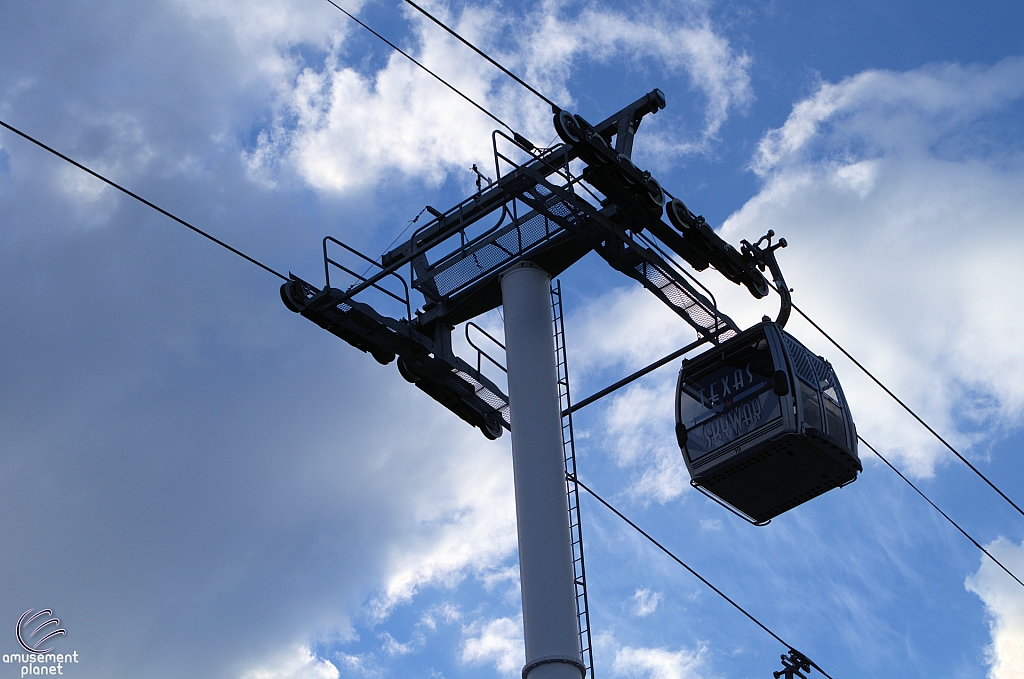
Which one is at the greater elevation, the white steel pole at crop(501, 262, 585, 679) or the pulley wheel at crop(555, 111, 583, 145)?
the pulley wheel at crop(555, 111, 583, 145)

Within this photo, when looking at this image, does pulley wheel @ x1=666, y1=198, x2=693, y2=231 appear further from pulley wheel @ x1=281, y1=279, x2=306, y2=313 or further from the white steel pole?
pulley wheel @ x1=281, y1=279, x2=306, y2=313

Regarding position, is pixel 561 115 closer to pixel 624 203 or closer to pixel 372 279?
pixel 624 203

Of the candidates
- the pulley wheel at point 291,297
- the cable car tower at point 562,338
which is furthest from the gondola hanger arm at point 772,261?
the pulley wheel at point 291,297

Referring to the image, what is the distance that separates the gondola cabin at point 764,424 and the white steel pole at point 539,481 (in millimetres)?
2085

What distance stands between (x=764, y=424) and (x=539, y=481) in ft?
9.34

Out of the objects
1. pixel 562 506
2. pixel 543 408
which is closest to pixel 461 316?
pixel 543 408

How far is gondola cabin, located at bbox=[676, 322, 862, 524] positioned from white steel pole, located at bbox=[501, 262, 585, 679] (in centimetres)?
208

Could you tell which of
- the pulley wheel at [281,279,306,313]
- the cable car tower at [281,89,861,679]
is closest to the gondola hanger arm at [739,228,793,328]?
the cable car tower at [281,89,861,679]

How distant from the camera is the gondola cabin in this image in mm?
15836

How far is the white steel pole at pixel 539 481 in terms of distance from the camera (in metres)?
13.9

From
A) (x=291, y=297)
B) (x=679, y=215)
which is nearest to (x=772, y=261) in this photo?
(x=679, y=215)

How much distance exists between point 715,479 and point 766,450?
83 centimetres

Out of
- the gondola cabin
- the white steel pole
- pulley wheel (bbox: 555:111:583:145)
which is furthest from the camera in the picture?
the gondola cabin

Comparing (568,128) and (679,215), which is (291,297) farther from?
(679,215)
